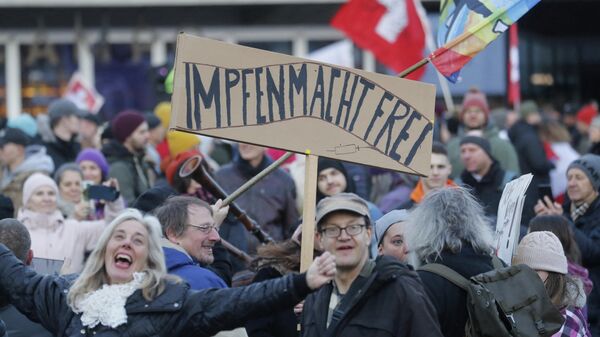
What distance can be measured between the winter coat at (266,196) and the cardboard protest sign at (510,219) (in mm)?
3129

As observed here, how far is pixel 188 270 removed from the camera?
6.65 m

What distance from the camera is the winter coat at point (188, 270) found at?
655 cm

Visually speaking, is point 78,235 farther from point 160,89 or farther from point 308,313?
point 160,89

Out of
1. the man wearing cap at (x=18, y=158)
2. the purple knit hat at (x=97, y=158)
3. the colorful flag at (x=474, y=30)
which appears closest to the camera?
the colorful flag at (x=474, y=30)

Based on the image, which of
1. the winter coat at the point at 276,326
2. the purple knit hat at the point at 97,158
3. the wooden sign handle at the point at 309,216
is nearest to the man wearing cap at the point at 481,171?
the purple knit hat at the point at 97,158

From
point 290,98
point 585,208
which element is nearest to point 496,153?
point 585,208

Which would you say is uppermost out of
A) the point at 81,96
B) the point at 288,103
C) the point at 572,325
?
the point at 288,103

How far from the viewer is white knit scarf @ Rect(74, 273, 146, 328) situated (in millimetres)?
5801

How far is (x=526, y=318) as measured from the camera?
6.59 metres

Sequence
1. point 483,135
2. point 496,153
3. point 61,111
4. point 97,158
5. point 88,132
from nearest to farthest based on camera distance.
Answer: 1. point 97,158
2. point 496,153
3. point 483,135
4. point 61,111
5. point 88,132

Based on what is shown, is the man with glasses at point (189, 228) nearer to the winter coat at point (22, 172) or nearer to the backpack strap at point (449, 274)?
the backpack strap at point (449, 274)

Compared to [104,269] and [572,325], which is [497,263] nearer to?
[572,325]

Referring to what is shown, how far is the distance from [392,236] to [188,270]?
1322mm

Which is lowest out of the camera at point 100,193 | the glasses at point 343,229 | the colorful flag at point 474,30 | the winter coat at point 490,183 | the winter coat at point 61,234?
the winter coat at point 61,234
